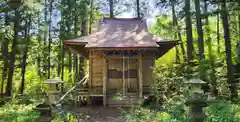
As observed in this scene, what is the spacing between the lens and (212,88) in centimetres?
1104

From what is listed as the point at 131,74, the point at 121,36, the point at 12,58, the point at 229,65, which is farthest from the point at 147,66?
the point at 12,58

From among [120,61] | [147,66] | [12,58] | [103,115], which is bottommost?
[103,115]

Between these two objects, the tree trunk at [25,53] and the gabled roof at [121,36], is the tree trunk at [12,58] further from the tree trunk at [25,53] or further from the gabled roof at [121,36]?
the gabled roof at [121,36]

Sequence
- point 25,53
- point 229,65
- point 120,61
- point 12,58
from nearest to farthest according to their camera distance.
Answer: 1. point 229,65
2. point 120,61
3. point 12,58
4. point 25,53

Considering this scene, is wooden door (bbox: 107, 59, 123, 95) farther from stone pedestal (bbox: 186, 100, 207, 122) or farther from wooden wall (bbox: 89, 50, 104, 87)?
A: stone pedestal (bbox: 186, 100, 207, 122)

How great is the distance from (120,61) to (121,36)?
1.32 metres

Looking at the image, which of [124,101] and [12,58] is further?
[12,58]

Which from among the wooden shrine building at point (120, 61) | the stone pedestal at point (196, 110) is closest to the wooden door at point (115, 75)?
the wooden shrine building at point (120, 61)

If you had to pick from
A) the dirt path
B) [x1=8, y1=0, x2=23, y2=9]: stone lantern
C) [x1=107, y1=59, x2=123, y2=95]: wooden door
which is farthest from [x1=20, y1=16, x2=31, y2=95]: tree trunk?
the dirt path

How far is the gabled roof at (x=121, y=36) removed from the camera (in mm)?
12008

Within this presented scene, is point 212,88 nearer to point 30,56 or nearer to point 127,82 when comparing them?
point 127,82

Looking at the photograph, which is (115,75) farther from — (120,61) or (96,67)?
(96,67)

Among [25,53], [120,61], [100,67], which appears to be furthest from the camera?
[25,53]

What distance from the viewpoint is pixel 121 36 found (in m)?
13.4
